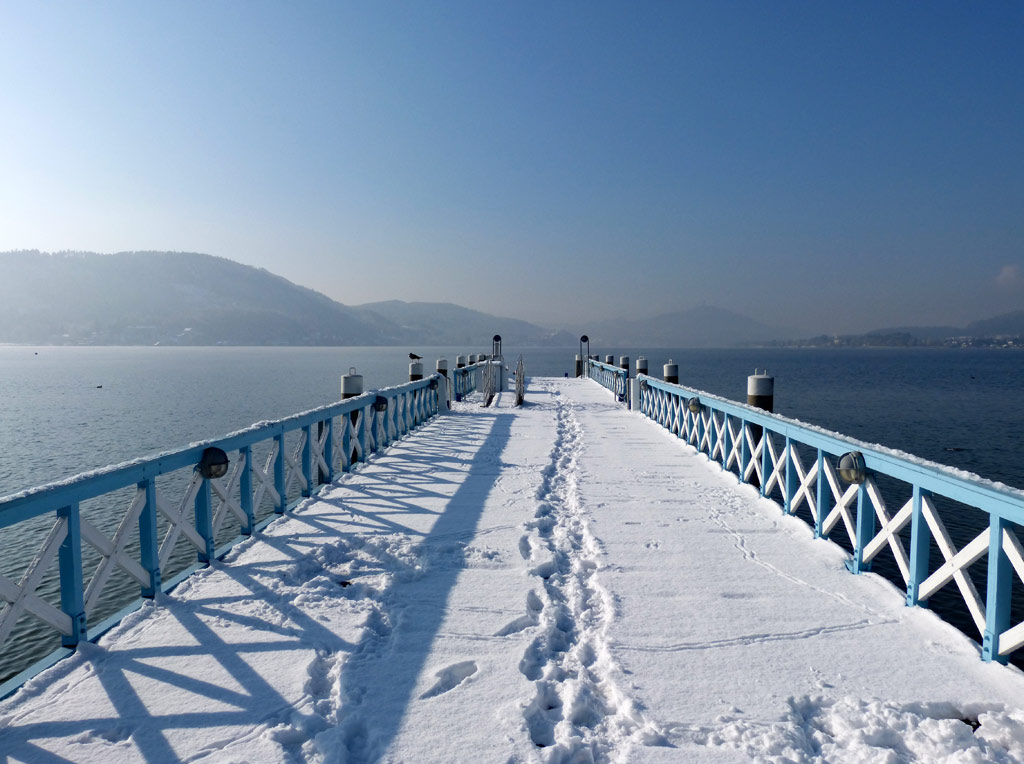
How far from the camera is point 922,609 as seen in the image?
14.7 feet

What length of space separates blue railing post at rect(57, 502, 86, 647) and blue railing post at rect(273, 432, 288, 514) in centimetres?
306

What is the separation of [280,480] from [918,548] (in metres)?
6.65

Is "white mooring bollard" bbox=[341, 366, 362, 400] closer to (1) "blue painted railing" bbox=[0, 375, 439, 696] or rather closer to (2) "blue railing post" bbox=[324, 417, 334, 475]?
(1) "blue painted railing" bbox=[0, 375, 439, 696]

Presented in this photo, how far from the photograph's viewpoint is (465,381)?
2336cm

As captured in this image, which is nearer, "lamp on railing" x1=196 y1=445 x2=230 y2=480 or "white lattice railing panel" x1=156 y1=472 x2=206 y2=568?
"white lattice railing panel" x1=156 y1=472 x2=206 y2=568

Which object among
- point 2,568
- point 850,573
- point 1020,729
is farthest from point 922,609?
point 2,568

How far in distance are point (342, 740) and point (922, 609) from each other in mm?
4220

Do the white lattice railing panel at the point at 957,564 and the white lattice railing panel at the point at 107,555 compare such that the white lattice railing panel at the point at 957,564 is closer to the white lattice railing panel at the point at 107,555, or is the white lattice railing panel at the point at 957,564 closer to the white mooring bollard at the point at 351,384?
the white lattice railing panel at the point at 107,555

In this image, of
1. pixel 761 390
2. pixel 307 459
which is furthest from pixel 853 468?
pixel 307 459

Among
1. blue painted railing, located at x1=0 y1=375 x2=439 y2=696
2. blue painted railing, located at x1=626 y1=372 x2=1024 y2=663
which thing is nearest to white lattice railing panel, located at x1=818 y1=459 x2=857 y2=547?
blue painted railing, located at x1=626 y1=372 x2=1024 y2=663

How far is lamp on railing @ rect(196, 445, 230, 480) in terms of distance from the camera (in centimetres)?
541

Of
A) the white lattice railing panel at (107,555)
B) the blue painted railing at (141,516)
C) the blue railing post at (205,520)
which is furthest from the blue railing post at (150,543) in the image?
the blue railing post at (205,520)

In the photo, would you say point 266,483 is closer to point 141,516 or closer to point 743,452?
point 141,516

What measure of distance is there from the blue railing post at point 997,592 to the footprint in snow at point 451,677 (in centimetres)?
325
